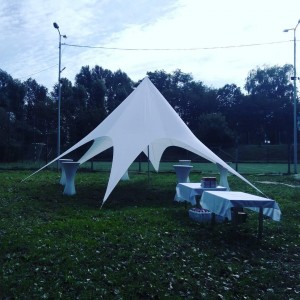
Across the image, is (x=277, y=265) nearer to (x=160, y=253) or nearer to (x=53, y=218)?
(x=160, y=253)

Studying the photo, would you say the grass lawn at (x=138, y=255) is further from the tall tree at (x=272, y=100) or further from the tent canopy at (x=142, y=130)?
the tall tree at (x=272, y=100)

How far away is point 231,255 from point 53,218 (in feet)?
11.3

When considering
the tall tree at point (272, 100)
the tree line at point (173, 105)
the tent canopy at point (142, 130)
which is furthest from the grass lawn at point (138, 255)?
the tall tree at point (272, 100)

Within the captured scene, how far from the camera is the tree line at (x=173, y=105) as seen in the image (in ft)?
133

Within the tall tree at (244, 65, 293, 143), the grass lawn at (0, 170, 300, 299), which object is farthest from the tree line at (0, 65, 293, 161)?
the grass lawn at (0, 170, 300, 299)

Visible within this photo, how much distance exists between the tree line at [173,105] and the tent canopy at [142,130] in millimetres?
20307

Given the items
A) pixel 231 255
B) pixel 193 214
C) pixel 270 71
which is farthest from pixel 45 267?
pixel 270 71

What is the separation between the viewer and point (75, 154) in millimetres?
30328

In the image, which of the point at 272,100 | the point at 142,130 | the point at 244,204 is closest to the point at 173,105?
the point at 272,100

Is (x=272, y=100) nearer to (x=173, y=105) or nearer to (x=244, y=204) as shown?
(x=173, y=105)

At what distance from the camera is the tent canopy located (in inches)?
375

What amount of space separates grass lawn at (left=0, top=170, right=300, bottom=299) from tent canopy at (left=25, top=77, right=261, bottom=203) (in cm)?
141

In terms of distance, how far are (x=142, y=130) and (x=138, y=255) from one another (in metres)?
5.56

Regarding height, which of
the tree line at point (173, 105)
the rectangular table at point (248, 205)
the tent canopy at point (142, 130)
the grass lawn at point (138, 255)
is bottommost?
the grass lawn at point (138, 255)
